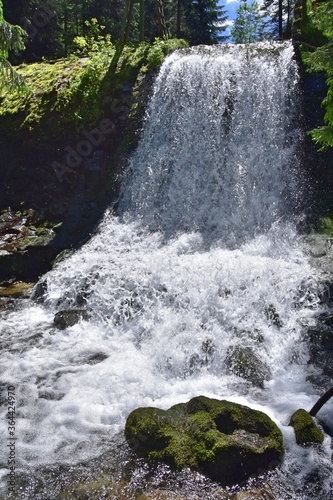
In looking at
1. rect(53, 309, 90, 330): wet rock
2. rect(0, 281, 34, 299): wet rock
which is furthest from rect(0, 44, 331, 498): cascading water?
rect(0, 281, 34, 299): wet rock

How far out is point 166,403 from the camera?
612 cm

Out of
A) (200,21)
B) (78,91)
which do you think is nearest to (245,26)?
(200,21)

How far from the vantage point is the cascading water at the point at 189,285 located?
6102 mm

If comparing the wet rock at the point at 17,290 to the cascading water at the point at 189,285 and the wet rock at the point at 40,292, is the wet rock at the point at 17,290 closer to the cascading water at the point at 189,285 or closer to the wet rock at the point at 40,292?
the wet rock at the point at 40,292

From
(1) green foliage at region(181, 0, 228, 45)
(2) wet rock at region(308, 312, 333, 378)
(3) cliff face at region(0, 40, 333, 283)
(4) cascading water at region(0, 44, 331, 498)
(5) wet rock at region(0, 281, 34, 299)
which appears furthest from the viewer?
(1) green foliage at region(181, 0, 228, 45)

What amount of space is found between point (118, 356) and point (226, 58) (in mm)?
10550

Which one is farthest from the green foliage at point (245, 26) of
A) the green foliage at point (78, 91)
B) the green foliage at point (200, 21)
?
the green foliage at point (78, 91)

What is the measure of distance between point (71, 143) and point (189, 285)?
788 centimetres

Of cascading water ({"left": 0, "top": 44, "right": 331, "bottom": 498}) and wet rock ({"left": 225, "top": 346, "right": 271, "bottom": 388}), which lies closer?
cascading water ({"left": 0, "top": 44, "right": 331, "bottom": 498})

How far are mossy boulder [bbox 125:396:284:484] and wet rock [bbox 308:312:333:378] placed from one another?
7.21ft

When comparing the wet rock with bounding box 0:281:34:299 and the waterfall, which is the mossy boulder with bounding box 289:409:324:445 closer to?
the waterfall

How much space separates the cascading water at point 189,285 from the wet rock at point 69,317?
0.13m

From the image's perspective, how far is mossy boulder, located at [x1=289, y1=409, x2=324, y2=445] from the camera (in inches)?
199

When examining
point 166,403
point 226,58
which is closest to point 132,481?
point 166,403
